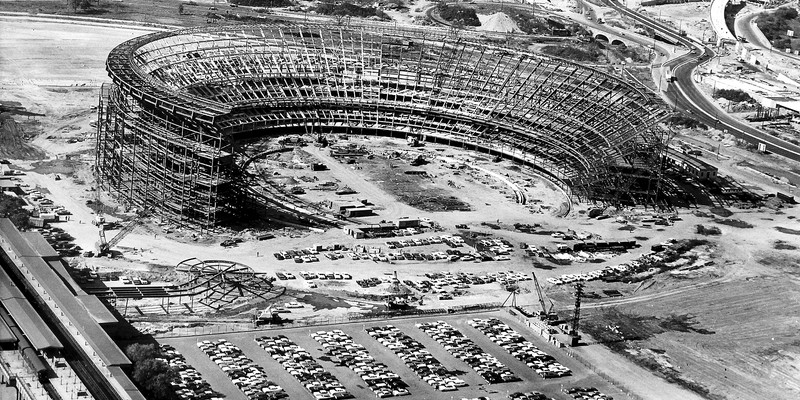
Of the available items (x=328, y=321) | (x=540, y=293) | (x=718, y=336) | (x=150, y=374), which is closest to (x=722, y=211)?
(x=718, y=336)

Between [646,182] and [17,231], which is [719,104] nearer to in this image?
[646,182]

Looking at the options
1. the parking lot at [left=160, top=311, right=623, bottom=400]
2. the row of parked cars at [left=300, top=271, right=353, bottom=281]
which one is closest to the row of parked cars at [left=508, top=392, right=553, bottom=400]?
the parking lot at [left=160, top=311, right=623, bottom=400]

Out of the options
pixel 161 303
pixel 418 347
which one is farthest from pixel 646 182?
pixel 161 303

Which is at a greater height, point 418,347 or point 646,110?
point 646,110

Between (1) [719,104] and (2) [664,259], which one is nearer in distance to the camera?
(2) [664,259]

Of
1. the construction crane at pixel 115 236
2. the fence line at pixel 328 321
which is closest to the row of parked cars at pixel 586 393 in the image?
the fence line at pixel 328 321
